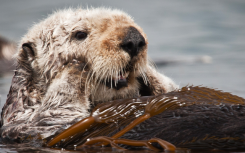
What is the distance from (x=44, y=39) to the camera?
11.6 ft

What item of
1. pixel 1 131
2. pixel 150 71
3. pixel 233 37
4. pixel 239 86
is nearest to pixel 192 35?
pixel 233 37

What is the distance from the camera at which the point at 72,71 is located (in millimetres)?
3219

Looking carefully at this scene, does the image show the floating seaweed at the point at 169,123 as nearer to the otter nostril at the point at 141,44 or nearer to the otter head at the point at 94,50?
the otter head at the point at 94,50

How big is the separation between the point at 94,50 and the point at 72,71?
0.31 m

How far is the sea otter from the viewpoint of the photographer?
303 cm

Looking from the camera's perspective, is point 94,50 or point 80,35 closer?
point 94,50

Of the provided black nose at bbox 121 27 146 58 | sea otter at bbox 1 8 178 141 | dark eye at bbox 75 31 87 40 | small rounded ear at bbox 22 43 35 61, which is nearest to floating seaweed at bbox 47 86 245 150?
sea otter at bbox 1 8 178 141

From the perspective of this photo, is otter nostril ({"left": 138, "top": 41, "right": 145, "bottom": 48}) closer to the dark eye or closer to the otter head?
the otter head

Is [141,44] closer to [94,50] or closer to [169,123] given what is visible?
[94,50]

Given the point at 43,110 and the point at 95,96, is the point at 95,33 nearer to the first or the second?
the point at 95,96

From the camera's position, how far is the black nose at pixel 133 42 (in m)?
2.99

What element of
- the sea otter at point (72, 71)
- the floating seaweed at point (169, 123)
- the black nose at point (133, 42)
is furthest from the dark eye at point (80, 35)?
the floating seaweed at point (169, 123)

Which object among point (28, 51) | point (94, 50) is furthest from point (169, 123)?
point (28, 51)

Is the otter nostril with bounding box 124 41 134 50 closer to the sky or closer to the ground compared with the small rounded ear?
closer to the ground
